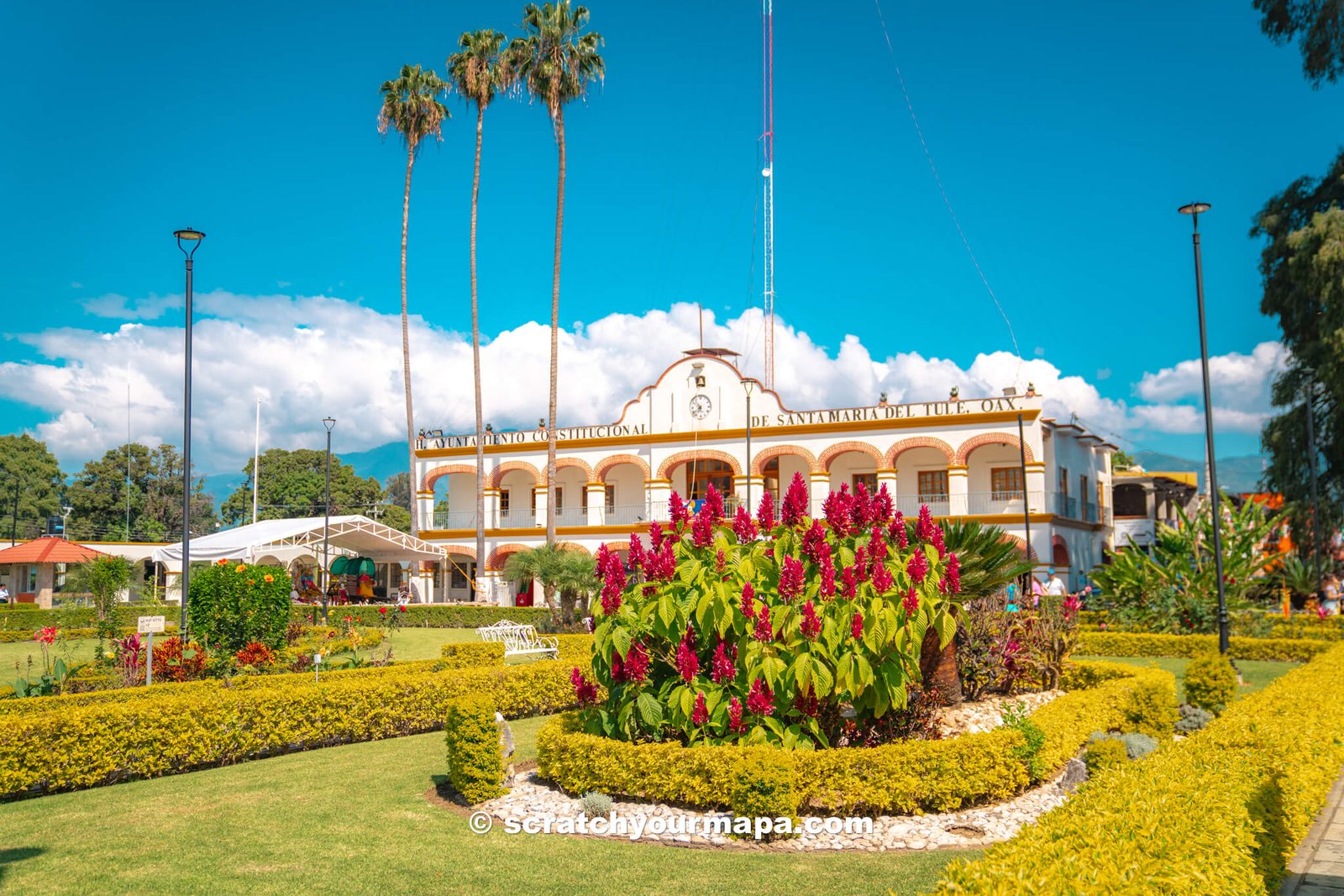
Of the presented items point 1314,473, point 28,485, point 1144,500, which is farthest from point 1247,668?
point 28,485

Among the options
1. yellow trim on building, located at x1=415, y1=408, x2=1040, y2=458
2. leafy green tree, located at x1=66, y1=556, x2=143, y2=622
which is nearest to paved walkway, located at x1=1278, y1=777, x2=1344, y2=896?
yellow trim on building, located at x1=415, y1=408, x2=1040, y2=458

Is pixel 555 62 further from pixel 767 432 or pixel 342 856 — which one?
pixel 342 856

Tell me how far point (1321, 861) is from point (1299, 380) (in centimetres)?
2336

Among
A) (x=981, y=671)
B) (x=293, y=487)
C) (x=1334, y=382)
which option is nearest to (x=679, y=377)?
(x=1334, y=382)

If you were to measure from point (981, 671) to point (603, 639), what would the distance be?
468cm

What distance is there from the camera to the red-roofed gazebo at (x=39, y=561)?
3441 centimetres

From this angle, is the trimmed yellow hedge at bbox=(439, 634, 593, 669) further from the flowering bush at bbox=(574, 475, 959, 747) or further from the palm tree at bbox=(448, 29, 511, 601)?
the palm tree at bbox=(448, 29, 511, 601)

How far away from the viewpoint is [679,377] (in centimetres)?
3419

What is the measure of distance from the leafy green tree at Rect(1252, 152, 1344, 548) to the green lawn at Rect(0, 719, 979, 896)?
2318cm

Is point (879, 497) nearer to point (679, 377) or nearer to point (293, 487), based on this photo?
point (679, 377)

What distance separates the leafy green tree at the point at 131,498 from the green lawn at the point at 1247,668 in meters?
60.1

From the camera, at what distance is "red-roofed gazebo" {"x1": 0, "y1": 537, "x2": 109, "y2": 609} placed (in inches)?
1355

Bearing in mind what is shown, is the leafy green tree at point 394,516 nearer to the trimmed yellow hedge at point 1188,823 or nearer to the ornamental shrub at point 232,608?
the ornamental shrub at point 232,608

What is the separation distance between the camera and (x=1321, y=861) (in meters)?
5.91
